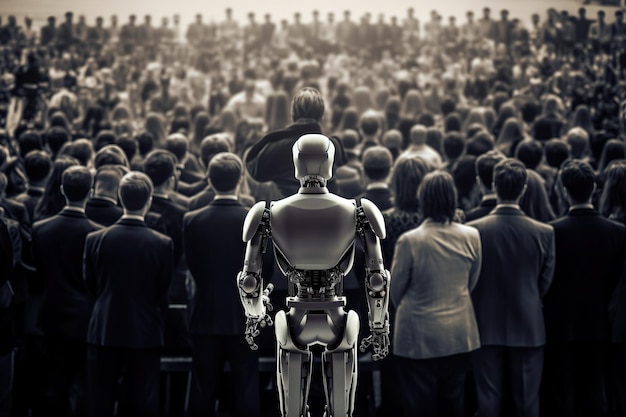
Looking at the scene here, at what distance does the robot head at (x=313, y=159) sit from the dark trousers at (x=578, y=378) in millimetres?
2455

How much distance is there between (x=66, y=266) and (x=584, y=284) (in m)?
3.44

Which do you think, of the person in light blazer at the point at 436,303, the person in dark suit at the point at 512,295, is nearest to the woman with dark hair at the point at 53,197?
the person in light blazer at the point at 436,303

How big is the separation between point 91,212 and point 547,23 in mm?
24809

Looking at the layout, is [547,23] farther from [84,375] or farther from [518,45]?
[84,375]

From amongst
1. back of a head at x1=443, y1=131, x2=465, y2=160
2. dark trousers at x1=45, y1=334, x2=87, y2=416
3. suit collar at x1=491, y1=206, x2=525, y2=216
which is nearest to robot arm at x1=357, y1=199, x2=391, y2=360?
suit collar at x1=491, y1=206, x2=525, y2=216

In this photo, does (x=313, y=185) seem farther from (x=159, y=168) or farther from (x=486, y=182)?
(x=159, y=168)

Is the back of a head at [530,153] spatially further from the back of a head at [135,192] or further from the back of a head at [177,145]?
the back of a head at [135,192]

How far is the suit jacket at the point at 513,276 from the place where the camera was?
6199 millimetres

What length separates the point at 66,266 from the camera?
6520 millimetres

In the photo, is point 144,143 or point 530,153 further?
point 144,143

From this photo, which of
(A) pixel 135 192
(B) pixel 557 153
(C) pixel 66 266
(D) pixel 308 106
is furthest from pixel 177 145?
(B) pixel 557 153

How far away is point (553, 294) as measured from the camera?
6441mm

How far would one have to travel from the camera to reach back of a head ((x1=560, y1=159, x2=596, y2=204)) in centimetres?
629

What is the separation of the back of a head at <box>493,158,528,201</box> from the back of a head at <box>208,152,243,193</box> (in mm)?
1681
